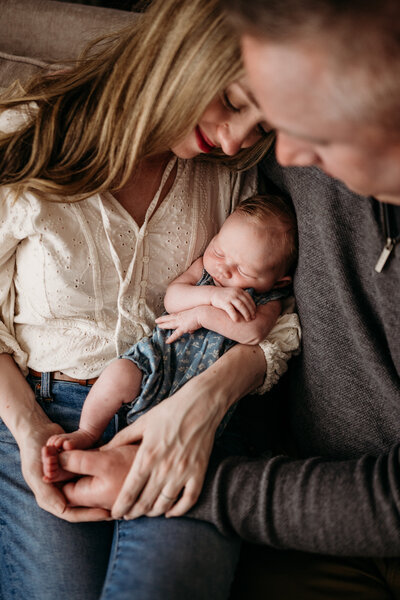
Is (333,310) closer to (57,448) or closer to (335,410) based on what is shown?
(335,410)

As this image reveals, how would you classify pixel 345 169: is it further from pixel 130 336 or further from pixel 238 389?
pixel 130 336

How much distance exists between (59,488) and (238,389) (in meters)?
0.42

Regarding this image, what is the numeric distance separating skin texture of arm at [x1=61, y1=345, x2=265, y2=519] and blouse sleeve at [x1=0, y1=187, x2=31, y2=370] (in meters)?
0.34

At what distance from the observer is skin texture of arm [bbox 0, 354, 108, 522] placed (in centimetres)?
108

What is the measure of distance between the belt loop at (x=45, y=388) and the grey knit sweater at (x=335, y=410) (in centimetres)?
44

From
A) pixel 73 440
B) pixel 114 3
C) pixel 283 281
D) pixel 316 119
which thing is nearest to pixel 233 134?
pixel 316 119

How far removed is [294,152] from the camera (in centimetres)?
83

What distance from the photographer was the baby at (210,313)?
1.18 meters

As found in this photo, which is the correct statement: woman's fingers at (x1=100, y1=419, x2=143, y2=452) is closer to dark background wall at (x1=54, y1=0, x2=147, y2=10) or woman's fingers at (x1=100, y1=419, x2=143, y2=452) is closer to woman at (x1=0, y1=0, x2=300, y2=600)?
woman at (x1=0, y1=0, x2=300, y2=600)

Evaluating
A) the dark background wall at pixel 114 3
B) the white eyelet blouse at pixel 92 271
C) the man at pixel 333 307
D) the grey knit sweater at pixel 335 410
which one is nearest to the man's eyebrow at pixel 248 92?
the man at pixel 333 307

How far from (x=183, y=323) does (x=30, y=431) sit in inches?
15.8

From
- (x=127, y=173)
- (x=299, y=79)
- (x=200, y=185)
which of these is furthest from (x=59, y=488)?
(x=299, y=79)

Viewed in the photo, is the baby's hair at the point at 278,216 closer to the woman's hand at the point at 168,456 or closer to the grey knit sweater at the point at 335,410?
the grey knit sweater at the point at 335,410

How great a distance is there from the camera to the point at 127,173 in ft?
3.69
